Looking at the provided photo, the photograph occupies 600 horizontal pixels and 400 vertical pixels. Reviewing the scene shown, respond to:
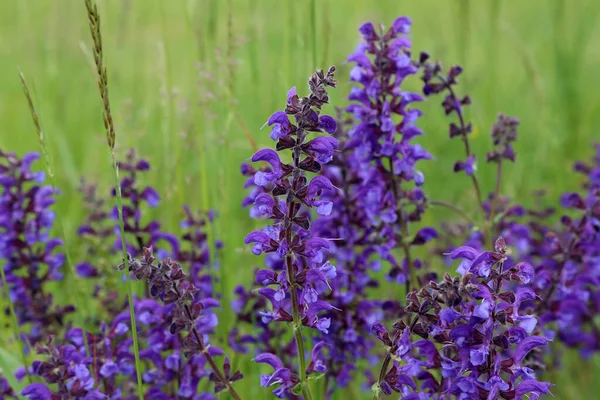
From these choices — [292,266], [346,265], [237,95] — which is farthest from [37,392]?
[237,95]

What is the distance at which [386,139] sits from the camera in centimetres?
262

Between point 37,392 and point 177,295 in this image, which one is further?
point 37,392

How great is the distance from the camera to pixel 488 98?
426cm

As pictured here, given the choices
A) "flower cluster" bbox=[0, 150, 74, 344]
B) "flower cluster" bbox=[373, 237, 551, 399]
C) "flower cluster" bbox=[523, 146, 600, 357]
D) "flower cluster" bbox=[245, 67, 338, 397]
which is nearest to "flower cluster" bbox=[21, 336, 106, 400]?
"flower cluster" bbox=[245, 67, 338, 397]

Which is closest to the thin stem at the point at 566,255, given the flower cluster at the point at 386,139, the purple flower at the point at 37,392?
the flower cluster at the point at 386,139

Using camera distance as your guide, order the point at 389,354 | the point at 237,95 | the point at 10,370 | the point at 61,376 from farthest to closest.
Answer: the point at 237,95
the point at 10,370
the point at 61,376
the point at 389,354

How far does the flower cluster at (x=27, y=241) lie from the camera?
294 cm

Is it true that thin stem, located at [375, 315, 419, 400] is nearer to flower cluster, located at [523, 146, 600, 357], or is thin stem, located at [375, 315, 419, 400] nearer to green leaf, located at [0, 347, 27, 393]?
flower cluster, located at [523, 146, 600, 357]

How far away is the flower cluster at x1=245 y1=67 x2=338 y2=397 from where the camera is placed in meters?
1.87

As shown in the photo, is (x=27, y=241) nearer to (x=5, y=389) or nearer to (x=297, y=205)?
(x=5, y=389)

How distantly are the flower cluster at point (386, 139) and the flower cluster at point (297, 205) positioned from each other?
0.67 meters

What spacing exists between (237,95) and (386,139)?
4247 mm

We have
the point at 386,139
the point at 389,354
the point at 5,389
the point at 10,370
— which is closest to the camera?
the point at 389,354

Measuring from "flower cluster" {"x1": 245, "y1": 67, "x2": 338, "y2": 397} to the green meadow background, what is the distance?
806 mm
